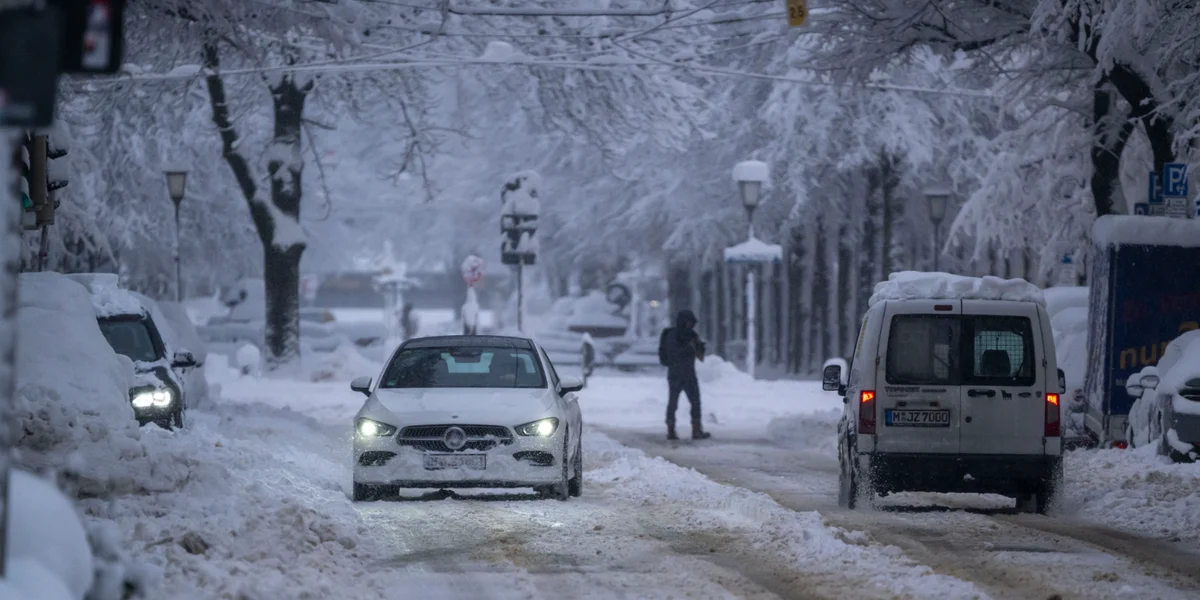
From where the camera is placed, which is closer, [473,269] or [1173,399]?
[1173,399]

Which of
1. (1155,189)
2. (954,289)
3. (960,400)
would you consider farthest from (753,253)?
(960,400)

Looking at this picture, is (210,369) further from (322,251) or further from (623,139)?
(322,251)

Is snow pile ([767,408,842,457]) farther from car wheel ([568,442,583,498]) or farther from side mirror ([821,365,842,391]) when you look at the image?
car wheel ([568,442,583,498])

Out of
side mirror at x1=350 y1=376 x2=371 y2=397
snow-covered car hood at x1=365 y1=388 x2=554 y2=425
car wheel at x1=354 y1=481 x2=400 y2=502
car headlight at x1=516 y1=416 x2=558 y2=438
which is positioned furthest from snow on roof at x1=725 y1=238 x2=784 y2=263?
car wheel at x1=354 y1=481 x2=400 y2=502

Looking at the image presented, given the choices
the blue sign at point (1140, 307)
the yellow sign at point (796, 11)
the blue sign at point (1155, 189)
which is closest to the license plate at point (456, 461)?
the yellow sign at point (796, 11)

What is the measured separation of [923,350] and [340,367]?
26.3 metres

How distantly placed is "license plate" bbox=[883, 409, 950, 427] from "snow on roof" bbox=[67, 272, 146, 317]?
9096mm

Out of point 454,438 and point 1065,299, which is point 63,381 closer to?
point 454,438

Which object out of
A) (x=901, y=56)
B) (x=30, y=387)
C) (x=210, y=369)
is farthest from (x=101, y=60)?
(x=210, y=369)

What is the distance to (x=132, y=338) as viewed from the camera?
64.3 ft

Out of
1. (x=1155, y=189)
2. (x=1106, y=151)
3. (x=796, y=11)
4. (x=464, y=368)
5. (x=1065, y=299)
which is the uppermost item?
(x=796, y=11)

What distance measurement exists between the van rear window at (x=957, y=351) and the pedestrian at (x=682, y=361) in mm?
9712

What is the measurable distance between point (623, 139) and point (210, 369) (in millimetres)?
14164

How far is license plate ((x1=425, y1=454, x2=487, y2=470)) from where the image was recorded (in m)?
14.3
